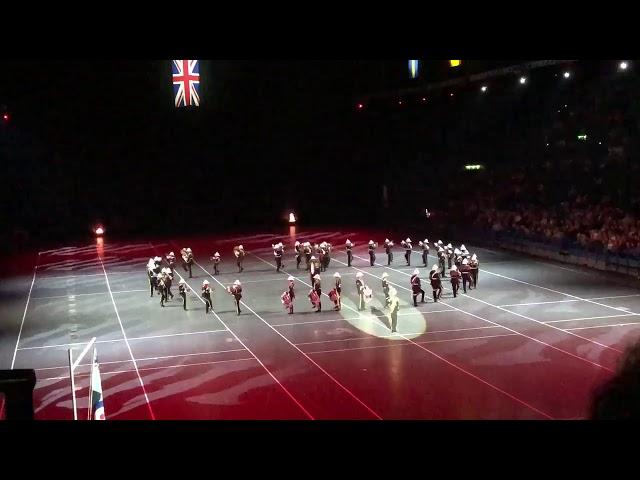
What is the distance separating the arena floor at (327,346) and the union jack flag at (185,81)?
1382cm

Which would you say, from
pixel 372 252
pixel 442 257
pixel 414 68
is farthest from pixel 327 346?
pixel 414 68

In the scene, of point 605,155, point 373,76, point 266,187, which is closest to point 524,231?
point 605,155

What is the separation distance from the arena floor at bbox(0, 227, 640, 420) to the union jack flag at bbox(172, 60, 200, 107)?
13823 mm

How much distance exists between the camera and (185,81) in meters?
41.2

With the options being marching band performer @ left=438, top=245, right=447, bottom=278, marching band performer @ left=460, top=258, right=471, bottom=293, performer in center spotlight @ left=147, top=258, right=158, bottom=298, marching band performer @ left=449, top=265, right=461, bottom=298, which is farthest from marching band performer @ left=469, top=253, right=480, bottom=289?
performer in center spotlight @ left=147, top=258, right=158, bottom=298

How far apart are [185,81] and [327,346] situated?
1021 inches

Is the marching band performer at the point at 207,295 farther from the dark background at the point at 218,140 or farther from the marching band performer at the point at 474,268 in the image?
the dark background at the point at 218,140

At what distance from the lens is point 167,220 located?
1902 inches

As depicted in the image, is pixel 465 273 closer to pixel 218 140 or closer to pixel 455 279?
pixel 455 279

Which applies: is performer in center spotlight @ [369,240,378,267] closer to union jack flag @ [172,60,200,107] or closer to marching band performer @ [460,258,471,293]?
marching band performer @ [460,258,471,293]

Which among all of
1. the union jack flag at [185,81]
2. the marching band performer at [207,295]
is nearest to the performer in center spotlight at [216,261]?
the marching band performer at [207,295]

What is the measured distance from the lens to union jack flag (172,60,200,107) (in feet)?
134

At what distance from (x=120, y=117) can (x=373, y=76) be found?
15208mm
